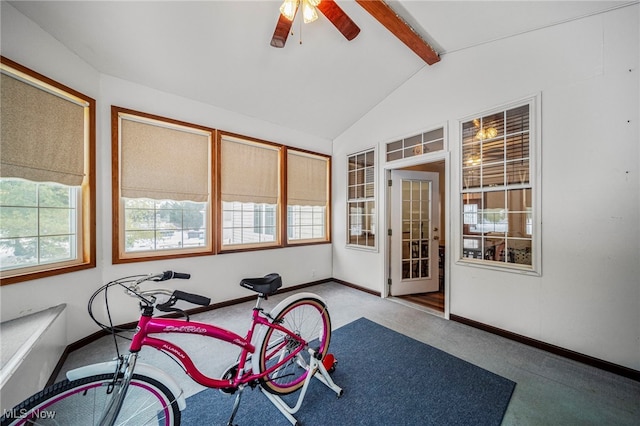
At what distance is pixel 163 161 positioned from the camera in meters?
2.93

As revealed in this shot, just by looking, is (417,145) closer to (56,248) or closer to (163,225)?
(163,225)

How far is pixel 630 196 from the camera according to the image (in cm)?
201

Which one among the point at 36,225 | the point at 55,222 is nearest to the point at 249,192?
the point at 55,222

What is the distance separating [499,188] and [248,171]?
10.6ft

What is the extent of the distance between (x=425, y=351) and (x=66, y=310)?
3357 mm

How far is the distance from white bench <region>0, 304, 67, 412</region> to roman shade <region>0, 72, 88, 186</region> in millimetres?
1117

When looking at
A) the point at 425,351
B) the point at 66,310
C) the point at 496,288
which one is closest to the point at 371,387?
the point at 425,351

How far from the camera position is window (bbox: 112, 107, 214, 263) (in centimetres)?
270

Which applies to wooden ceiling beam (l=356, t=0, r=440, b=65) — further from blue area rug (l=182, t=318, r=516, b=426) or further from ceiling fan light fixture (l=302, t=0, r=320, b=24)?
blue area rug (l=182, t=318, r=516, b=426)

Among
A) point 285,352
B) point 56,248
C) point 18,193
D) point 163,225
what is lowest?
point 285,352

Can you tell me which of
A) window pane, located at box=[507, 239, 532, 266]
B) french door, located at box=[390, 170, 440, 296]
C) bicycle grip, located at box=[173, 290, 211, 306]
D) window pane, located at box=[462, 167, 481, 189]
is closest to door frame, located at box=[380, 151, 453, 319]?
french door, located at box=[390, 170, 440, 296]

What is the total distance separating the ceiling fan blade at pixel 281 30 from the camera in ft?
6.34

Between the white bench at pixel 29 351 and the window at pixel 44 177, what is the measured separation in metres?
0.35

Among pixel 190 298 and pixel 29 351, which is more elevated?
pixel 190 298
